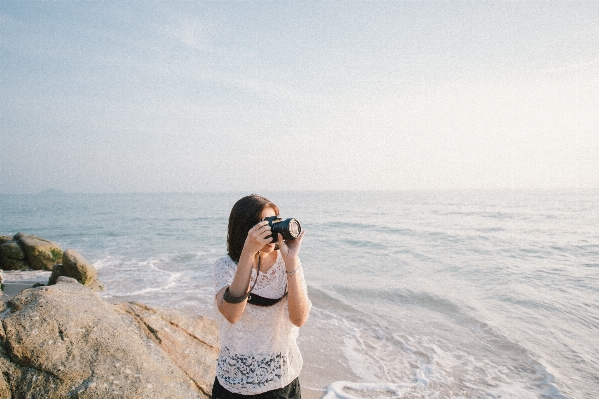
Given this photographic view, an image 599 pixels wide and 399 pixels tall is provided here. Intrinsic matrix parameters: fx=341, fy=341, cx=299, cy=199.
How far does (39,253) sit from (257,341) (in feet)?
47.7

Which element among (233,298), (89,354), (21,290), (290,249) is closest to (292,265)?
(290,249)

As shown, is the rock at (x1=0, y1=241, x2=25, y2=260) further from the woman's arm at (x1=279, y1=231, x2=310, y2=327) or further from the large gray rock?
the woman's arm at (x1=279, y1=231, x2=310, y2=327)

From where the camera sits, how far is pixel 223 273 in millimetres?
1868

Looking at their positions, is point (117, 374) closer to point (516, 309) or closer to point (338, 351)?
point (338, 351)

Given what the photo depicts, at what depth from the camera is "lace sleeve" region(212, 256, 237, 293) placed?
1.83m

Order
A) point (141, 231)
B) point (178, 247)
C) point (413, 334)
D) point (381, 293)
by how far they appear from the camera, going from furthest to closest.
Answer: point (141, 231) < point (178, 247) < point (381, 293) < point (413, 334)

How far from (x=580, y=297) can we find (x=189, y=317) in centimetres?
1064

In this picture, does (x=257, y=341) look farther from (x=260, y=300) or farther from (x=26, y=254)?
(x=26, y=254)

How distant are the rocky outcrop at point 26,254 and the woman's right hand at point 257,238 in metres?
14.8

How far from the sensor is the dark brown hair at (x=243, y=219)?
1.86 metres

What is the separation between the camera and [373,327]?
766 centimetres

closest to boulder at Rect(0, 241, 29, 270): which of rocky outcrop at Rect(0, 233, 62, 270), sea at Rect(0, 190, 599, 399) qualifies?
rocky outcrop at Rect(0, 233, 62, 270)

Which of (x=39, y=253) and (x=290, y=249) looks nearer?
(x=290, y=249)

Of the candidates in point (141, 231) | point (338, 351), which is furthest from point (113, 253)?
point (338, 351)
